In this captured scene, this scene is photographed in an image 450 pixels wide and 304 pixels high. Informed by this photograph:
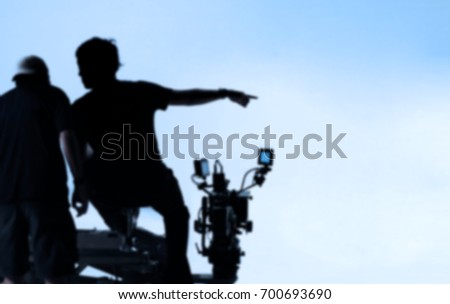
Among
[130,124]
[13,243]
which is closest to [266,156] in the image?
[130,124]

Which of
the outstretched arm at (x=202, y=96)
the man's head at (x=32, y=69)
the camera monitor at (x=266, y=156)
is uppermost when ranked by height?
the man's head at (x=32, y=69)

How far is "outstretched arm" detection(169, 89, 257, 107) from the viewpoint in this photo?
729 centimetres

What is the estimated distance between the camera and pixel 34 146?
6.70 m

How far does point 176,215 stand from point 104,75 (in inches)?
48.9

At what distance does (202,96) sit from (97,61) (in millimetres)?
873

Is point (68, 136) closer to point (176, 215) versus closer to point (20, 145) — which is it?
point (20, 145)

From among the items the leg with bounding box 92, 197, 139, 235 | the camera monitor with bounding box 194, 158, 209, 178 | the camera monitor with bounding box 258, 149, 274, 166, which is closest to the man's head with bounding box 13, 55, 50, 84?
the leg with bounding box 92, 197, 139, 235

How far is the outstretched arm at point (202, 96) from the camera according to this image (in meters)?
7.29

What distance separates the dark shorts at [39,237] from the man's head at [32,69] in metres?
0.95

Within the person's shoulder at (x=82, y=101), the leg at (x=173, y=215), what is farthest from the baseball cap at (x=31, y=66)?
the leg at (x=173, y=215)

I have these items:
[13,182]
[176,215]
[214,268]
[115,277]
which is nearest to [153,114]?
[176,215]

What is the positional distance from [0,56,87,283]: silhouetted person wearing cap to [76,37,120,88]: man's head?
1.88 feet

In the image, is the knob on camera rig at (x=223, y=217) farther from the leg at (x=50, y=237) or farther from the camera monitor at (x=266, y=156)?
the leg at (x=50, y=237)

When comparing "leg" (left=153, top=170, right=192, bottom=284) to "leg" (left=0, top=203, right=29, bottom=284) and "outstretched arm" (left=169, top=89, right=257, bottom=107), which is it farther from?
"leg" (left=0, top=203, right=29, bottom=284)
